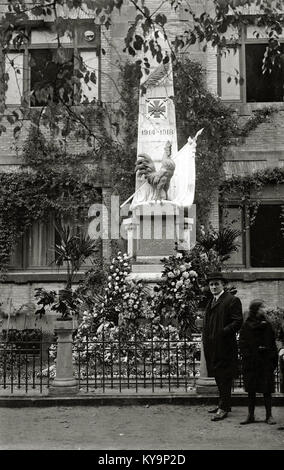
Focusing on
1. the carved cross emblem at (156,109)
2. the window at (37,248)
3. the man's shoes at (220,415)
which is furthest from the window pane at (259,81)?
the man's shoes at (220,415)

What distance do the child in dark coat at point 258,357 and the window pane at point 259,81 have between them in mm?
12559

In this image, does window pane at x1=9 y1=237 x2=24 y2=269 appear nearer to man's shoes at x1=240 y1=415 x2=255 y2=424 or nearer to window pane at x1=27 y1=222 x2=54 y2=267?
window pane at x1=27 y1=222 x2=54 y2=267

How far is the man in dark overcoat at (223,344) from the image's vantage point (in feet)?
28.0

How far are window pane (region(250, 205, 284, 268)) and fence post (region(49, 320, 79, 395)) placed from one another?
10465 millimetres

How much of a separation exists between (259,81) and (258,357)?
1321 cm

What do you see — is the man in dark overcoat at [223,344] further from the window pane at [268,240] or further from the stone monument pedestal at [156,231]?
the window pane at [268,240]

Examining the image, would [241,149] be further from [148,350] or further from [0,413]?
[0,413]

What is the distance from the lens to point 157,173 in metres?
14.9

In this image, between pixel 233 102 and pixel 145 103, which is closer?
pixel 145 103

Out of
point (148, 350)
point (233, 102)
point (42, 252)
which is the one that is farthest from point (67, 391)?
point (233, 102)

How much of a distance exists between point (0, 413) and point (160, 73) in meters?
9.78

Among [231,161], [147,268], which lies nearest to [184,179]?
[147,268]

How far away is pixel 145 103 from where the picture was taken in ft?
53.2
